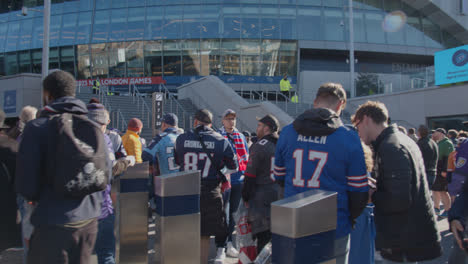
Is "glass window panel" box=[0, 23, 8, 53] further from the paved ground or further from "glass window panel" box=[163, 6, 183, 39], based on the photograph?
the paved ground

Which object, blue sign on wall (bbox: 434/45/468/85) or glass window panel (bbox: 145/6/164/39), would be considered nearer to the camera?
blue sign on wall (bbox: 434/45/468/85)

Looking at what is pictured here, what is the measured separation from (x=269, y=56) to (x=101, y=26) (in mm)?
15285

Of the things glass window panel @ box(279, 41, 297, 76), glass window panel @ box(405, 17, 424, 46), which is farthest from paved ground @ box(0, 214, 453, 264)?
glass window panel @ box(405, 17, 424, 46)

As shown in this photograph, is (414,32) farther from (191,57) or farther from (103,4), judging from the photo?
(103,4)

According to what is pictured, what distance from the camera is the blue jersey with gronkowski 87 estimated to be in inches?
112

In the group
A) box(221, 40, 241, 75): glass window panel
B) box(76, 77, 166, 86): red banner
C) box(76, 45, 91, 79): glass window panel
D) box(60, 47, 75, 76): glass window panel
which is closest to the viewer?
box(221, 40, 241, 75): glass window panel

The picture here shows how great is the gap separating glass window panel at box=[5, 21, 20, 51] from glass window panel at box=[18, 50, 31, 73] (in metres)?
1.16

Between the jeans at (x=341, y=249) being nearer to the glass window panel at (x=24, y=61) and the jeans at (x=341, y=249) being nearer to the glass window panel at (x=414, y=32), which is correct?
the glass window panel at (x=414, y=32)

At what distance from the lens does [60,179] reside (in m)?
2.40

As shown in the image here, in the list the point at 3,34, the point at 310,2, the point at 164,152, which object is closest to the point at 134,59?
the point at 3,34

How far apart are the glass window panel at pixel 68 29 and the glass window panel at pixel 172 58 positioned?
30.0 feet

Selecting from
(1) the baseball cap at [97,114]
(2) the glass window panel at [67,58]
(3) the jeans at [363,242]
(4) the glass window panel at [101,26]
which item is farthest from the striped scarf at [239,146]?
(2) the glass window panel at [67,58]

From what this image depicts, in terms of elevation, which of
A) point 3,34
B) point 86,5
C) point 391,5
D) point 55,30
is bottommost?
point 55,30

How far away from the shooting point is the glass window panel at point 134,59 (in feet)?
105
